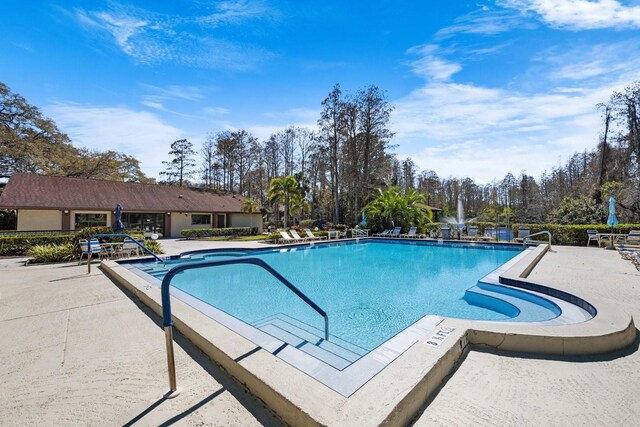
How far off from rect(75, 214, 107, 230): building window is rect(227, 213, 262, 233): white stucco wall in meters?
10.4

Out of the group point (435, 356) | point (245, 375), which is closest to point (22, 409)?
point (245, 375)

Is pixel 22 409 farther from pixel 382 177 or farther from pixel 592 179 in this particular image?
pixel 592 179

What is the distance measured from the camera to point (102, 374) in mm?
2865

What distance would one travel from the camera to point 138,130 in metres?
19.8

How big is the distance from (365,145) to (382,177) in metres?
5.69

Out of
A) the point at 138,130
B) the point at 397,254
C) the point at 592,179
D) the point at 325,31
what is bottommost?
the point at 397,254

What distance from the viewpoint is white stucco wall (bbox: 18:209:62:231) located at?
18.3 meters

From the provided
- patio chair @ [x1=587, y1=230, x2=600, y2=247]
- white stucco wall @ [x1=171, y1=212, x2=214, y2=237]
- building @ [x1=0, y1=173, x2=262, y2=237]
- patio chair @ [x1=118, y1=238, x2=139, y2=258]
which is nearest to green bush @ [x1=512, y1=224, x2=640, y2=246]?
patio chair @ [x1=587, y1=230, x2=600, y2=247]

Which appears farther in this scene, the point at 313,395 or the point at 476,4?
the point at 476,4

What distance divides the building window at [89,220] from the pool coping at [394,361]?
21.8 metres

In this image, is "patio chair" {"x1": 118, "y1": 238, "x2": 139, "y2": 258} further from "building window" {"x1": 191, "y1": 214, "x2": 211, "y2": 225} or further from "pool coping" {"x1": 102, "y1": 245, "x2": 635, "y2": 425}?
"building window" {"x1": 191, "y1": 214, "x2": 211, "y2": 225}

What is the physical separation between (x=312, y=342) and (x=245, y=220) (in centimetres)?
2751

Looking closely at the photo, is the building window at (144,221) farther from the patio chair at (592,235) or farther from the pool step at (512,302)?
the patio chair at (592,235)

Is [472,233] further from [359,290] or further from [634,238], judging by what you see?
[359,290]
